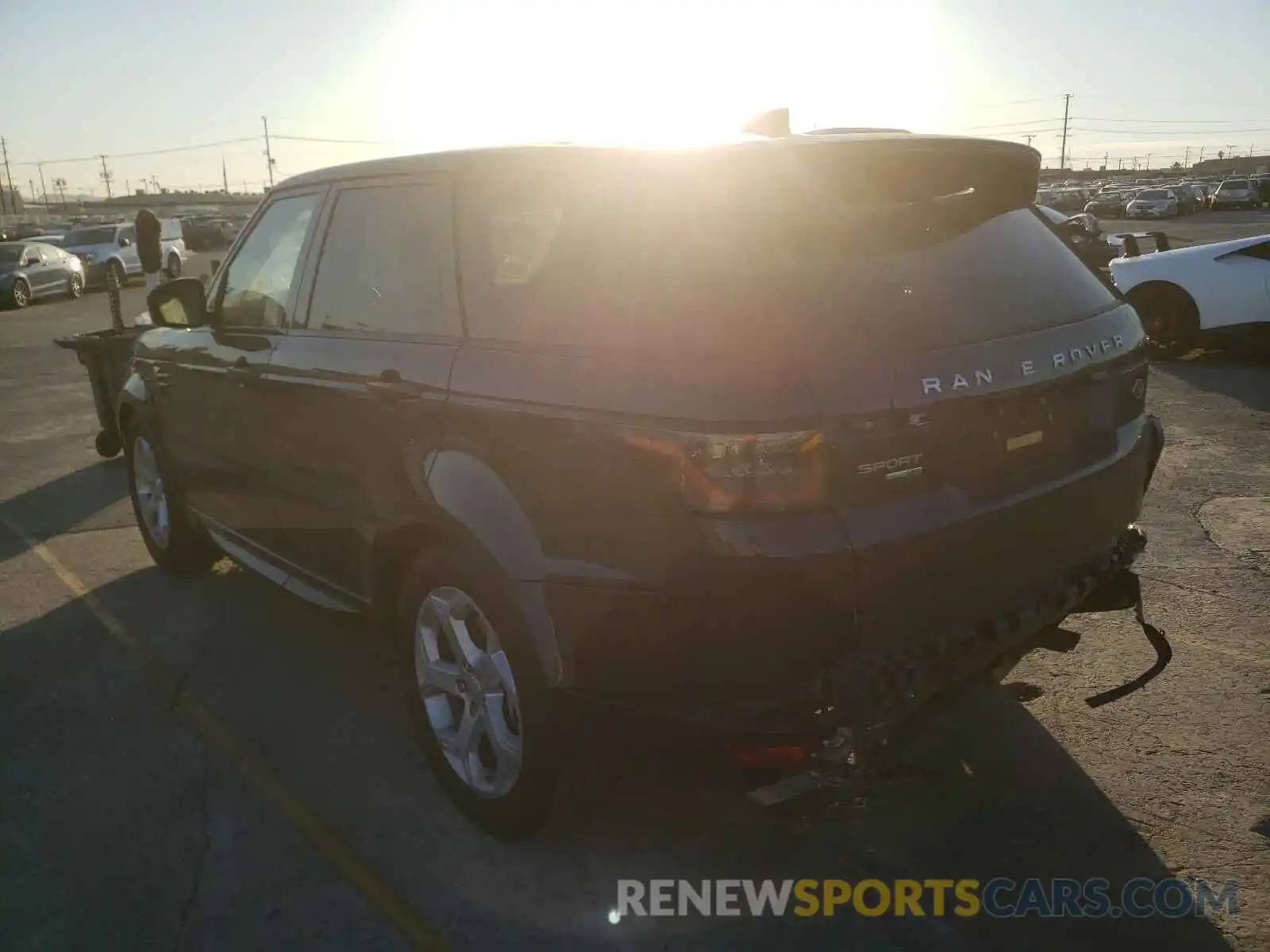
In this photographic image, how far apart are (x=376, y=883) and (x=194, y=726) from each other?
1366 millimetres

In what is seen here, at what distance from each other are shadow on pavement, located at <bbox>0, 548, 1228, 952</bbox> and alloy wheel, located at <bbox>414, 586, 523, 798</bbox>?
19 cm

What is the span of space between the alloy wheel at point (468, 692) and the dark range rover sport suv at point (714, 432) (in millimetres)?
11

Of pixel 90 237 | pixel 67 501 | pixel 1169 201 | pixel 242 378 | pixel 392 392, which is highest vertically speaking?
pixel 392 392

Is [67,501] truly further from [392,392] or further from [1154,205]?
[1154,205]

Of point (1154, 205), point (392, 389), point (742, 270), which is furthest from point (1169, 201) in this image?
point (742, 270)

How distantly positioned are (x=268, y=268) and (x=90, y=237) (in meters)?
28.4

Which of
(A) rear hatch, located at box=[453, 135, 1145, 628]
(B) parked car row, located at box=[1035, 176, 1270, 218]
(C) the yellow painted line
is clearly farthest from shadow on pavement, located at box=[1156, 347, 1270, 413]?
(B) parked car row, located at box=[1035, 176, 1270, 218]

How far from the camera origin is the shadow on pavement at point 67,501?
670cm

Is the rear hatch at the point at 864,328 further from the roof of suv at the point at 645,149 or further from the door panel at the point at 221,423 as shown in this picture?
the door panel at the point at 221,423

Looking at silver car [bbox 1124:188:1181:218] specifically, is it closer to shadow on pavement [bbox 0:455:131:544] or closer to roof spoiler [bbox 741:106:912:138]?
shadow on pavement [bbox 0:455:131:544]

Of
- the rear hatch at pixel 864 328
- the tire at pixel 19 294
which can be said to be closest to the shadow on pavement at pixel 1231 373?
the rear hatch at pixel 864 328

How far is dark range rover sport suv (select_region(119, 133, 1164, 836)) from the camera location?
7.53 feet

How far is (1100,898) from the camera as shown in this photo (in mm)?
2775

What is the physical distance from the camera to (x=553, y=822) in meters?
3.09
